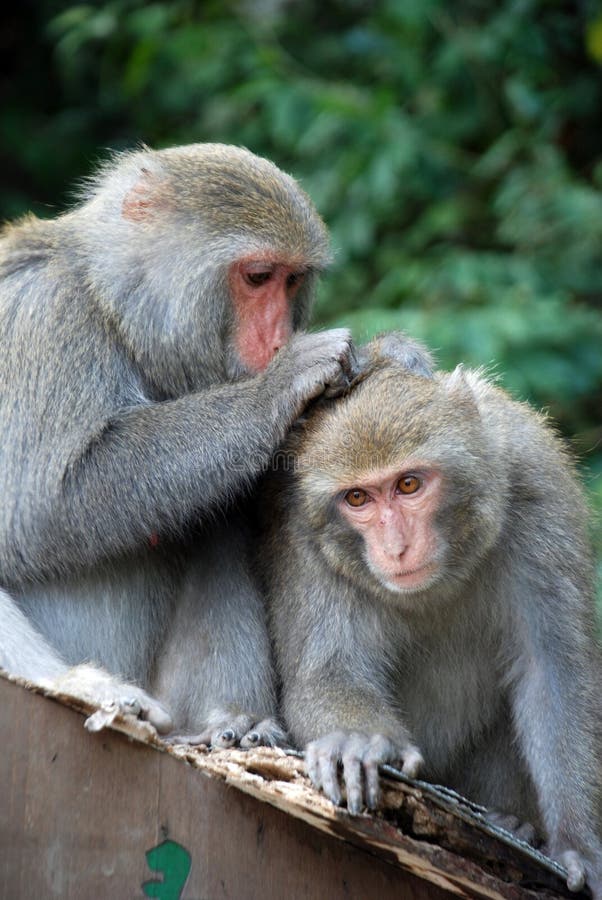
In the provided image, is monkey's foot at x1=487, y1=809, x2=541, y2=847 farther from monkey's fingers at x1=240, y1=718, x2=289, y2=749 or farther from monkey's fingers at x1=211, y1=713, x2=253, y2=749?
monkey's fingers at x1=211, y1=713, x2=253, y2=749

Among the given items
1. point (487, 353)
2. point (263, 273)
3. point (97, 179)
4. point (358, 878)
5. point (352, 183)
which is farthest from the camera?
point (352, 183)

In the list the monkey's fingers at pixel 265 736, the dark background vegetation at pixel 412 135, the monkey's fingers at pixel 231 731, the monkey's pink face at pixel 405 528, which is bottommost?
the monkey's fingers at pixel 265 736

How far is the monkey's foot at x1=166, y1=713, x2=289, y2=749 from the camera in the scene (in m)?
4.20

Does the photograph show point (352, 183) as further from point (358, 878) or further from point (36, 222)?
point (358, 878)

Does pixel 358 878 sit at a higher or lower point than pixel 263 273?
lower

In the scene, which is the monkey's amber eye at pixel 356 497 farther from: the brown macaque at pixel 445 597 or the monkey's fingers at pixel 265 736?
the monkey's fingers at pixel 265 736

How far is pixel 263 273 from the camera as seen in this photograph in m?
4.66

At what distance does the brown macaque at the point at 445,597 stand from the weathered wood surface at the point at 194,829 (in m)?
0.24

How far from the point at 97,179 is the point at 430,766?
2.61 metres

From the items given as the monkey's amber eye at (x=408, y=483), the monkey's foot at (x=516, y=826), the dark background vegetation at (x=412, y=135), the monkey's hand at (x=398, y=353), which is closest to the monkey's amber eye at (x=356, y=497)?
the monkey's amber eye at (x=408, y=483)

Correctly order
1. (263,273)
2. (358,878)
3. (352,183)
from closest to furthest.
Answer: (358,878)
(263,273)
(352,183)

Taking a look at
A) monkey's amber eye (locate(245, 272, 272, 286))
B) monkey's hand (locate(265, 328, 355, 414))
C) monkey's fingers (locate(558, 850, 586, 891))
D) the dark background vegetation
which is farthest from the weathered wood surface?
the dark background vegetation

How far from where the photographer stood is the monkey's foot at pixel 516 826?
4332 mm

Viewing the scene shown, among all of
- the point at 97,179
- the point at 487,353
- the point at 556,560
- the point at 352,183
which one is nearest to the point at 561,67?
the point at 352,183
